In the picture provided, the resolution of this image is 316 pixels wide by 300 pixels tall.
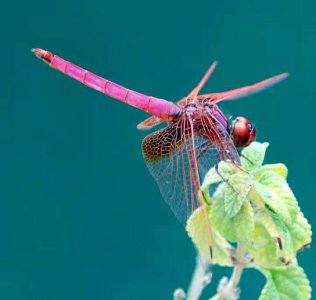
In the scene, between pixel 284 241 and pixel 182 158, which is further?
pixel 182 158

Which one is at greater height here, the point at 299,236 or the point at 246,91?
the point at 246,91

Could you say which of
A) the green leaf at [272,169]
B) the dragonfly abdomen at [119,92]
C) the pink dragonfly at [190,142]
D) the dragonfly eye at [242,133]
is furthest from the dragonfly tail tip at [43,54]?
the green leaf at [272,169]

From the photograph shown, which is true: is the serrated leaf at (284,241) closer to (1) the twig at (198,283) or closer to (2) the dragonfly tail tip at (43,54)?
(1) the twig at (198,283)

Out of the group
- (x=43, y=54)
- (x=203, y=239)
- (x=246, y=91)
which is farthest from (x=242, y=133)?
(x=43, y=54)

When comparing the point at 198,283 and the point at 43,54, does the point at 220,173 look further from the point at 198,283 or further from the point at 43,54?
the point at 43,54

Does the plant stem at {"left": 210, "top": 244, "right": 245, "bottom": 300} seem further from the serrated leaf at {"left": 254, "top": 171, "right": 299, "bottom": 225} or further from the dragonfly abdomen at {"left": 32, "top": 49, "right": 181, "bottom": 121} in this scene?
the dragonfly abdomen at {"left": 32, "top": 49, "right": 181, "bottom": 121}

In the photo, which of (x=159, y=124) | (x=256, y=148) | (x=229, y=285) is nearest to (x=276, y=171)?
(x=256, y=148)
